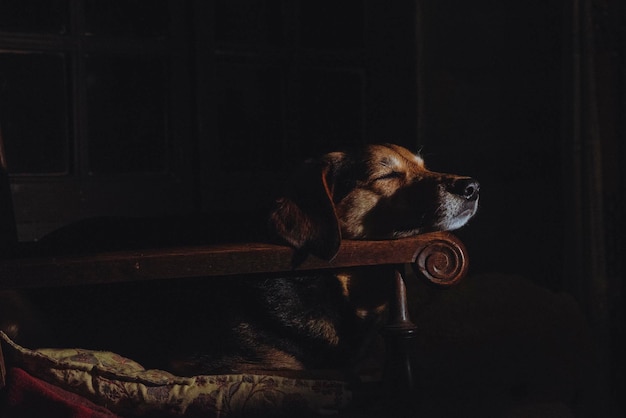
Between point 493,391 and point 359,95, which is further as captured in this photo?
point 359,95

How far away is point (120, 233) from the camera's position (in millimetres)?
2848

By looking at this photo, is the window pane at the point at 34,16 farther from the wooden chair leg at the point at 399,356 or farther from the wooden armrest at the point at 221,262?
the wooden chair leg at the point at 399,356

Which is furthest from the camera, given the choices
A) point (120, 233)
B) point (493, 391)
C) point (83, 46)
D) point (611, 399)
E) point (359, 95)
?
point (359, 95)

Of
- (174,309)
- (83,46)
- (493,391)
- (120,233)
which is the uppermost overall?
(83,46)

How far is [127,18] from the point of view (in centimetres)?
377

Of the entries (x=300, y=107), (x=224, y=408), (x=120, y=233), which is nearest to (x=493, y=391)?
(x=224, y=408)

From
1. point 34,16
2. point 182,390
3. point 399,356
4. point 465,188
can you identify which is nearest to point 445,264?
point 399,356

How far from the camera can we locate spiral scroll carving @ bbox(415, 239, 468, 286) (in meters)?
2.12

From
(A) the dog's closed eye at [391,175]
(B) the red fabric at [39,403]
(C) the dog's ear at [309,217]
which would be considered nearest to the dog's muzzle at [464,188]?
(A) the dog's closed eye at [391,175]

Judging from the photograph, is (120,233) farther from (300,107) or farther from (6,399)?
(300,107)

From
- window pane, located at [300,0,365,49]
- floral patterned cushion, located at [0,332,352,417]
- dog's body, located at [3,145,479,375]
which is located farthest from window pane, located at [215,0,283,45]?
floral patterned cushion, located at [0,332,352,417]

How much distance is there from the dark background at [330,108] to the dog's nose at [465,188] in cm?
→ 129

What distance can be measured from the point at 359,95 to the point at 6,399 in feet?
8.26

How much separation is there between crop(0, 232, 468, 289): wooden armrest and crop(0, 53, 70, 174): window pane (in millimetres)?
1626
